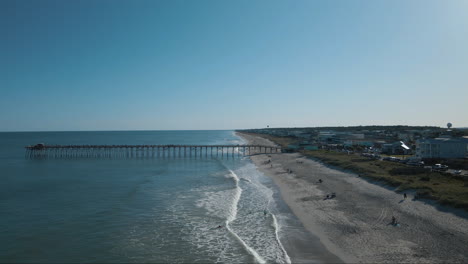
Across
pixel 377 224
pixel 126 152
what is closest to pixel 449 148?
pixel 377 224

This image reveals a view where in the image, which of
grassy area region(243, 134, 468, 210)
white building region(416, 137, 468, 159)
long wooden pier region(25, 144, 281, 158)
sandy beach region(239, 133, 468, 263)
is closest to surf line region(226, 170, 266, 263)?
sandy beach region(239, 133, 468, 263)

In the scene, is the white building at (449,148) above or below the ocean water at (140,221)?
above

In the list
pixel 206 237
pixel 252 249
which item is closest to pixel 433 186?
pixel 252 249

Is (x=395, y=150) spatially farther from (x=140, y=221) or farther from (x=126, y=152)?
(x=126, y=152)

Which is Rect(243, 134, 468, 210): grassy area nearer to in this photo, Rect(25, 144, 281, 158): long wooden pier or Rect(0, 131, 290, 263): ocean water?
Rect(0, 131, 290, 263): ocean water

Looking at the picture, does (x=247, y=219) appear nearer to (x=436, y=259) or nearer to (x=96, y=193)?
(x=436, y=259)

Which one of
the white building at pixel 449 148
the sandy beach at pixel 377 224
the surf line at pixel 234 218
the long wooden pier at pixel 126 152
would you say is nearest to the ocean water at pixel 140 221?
the surf line at pixel 234 218

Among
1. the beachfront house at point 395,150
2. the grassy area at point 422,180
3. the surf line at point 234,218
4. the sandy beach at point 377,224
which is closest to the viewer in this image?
the sandy beach at point 377,224

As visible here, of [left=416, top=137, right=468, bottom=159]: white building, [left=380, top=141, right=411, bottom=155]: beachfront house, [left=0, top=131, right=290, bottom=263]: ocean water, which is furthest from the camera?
[left=380, top=141, right=411, bottom=155]: beachfront house

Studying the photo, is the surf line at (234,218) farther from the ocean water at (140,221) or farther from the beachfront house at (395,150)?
the beachfront house at (395,150)
